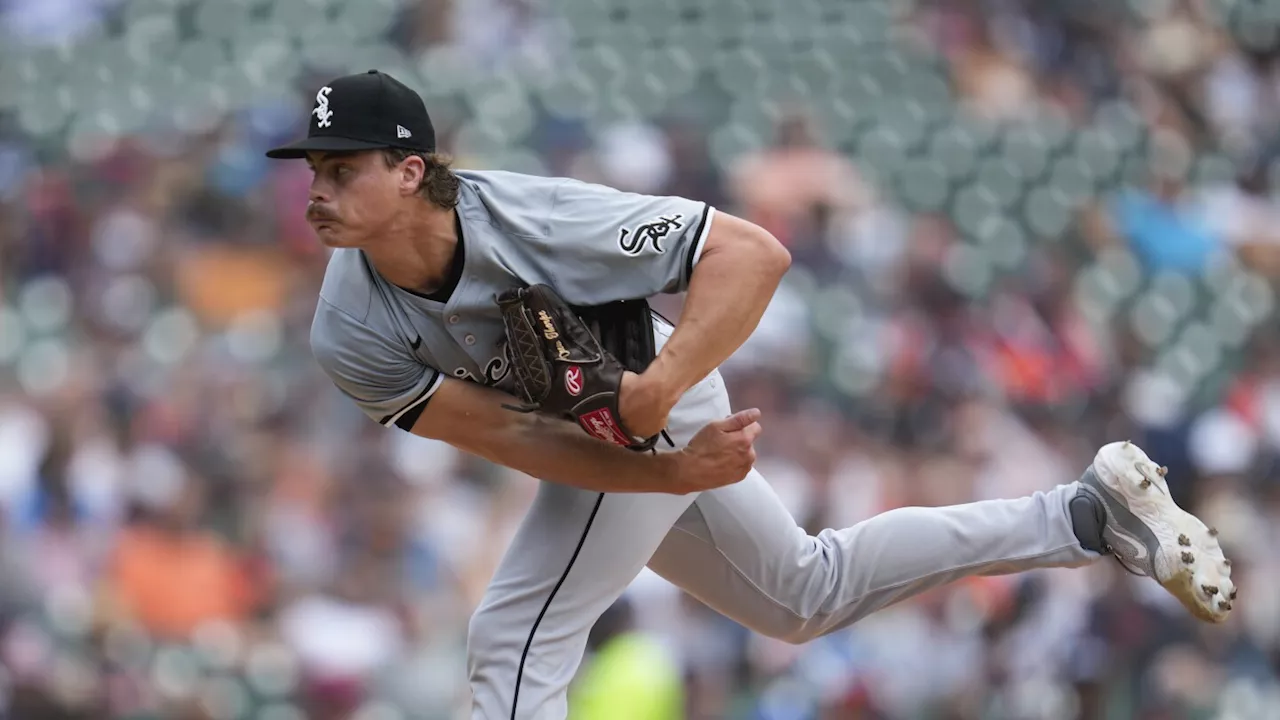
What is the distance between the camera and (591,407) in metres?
3.30

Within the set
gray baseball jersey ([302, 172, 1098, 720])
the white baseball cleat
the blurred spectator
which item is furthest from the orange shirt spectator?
the white baseball cleat

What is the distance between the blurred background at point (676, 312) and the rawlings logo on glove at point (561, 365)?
2596 mm

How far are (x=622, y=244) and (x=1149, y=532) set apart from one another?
4.65ft

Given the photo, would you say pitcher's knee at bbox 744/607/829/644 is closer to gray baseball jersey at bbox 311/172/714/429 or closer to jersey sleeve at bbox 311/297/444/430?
gray baseball jersey at bbox 311/172/714/429

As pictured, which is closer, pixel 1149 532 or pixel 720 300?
pixel 720 300

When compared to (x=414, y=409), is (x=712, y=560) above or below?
below

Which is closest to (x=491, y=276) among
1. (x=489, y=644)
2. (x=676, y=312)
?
(x=489, y=644)

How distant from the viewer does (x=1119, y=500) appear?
3758 millimetres

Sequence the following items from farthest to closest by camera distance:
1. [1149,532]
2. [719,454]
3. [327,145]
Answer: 1. [1149,532]
2. [719,454]
3. [327,145]

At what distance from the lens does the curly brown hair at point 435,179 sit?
3.36 meters

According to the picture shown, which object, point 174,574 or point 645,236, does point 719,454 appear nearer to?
point 645,236

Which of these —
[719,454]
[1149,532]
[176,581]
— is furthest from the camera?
[176,581]

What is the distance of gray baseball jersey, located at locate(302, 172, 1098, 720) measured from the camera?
3467mm

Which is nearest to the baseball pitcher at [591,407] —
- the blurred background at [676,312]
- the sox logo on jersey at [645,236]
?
the sox logo on jersey at [645,236]
